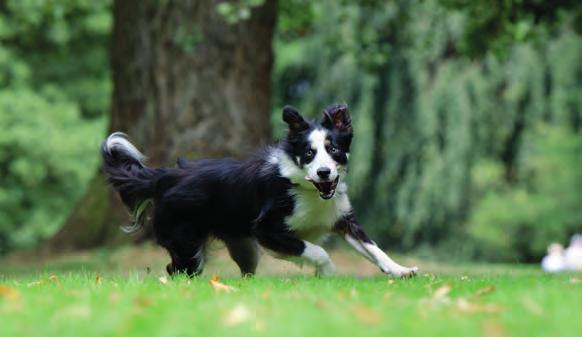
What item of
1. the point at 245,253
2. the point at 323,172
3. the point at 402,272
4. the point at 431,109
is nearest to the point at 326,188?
the point at 323,172

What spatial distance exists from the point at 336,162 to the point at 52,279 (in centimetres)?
231

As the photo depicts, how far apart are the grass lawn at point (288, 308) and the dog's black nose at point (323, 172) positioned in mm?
898

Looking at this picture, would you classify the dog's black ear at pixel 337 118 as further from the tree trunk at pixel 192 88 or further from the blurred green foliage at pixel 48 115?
the blurred green foliage at pixel 48 115

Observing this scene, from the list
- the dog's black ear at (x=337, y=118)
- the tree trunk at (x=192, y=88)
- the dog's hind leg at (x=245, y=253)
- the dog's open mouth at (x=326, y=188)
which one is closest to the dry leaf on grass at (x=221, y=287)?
the dog's open mouth at (x=326, y=188)

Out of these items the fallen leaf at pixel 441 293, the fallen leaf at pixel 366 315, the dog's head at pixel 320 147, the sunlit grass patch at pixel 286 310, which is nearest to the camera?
the sunlit grass patch at pixel 286 310

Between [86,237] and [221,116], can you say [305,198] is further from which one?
[86,237]

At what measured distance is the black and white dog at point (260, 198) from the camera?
7.96 meters

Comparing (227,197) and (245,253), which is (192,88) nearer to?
(245,253)

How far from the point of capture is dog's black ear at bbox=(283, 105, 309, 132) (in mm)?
8086

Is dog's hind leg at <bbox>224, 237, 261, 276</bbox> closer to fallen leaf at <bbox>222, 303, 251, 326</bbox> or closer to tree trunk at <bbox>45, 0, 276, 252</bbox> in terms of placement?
fallen leaf at <bbox>222, 303, 251, 326</bbox>

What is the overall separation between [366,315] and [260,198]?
152 inches

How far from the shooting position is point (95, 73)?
31.2 m

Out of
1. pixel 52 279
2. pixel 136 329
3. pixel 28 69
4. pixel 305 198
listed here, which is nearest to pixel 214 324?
pixel 136 329

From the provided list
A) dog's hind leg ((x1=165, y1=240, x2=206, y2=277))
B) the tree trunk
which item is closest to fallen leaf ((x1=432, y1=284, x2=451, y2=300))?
dog's hind leg ((x1=165, y1=240, x2=206, y2=277))
